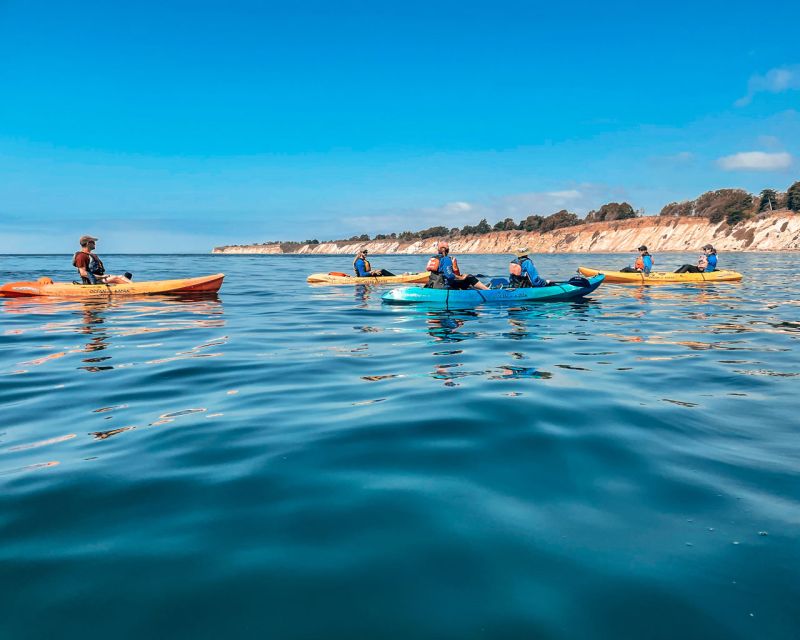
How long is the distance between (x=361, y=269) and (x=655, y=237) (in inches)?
3986

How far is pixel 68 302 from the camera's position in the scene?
17312 millimetres

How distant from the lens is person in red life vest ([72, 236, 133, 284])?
55.0 feet

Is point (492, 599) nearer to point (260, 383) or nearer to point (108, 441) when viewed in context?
point (108, 441)

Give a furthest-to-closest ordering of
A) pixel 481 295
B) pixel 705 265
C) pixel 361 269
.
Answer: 1. pixel 361 269
2. pixel 705 265
3. pixel 481 295

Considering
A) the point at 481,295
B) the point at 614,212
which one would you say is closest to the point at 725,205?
the point at 614,212

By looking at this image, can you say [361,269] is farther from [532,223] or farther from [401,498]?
[532,223]

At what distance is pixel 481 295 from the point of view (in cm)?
1594

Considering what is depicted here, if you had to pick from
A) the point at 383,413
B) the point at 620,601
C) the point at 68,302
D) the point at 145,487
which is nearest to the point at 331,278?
the point at 68,302

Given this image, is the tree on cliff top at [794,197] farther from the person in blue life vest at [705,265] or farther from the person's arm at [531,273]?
the person's arm at [531,273]

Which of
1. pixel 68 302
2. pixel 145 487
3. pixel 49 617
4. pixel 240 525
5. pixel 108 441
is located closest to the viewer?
pixel 49 617

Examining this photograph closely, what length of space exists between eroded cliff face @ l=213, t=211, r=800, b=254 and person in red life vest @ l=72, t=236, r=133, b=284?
76104 millimetres

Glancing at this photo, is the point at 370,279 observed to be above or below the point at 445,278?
below

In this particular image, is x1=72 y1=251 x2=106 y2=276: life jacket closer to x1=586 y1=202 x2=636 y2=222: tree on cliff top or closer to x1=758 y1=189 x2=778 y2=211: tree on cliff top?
x1=758 y1=189 x2=778 y2=211: tree on cliff top

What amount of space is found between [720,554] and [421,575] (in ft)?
5.26
